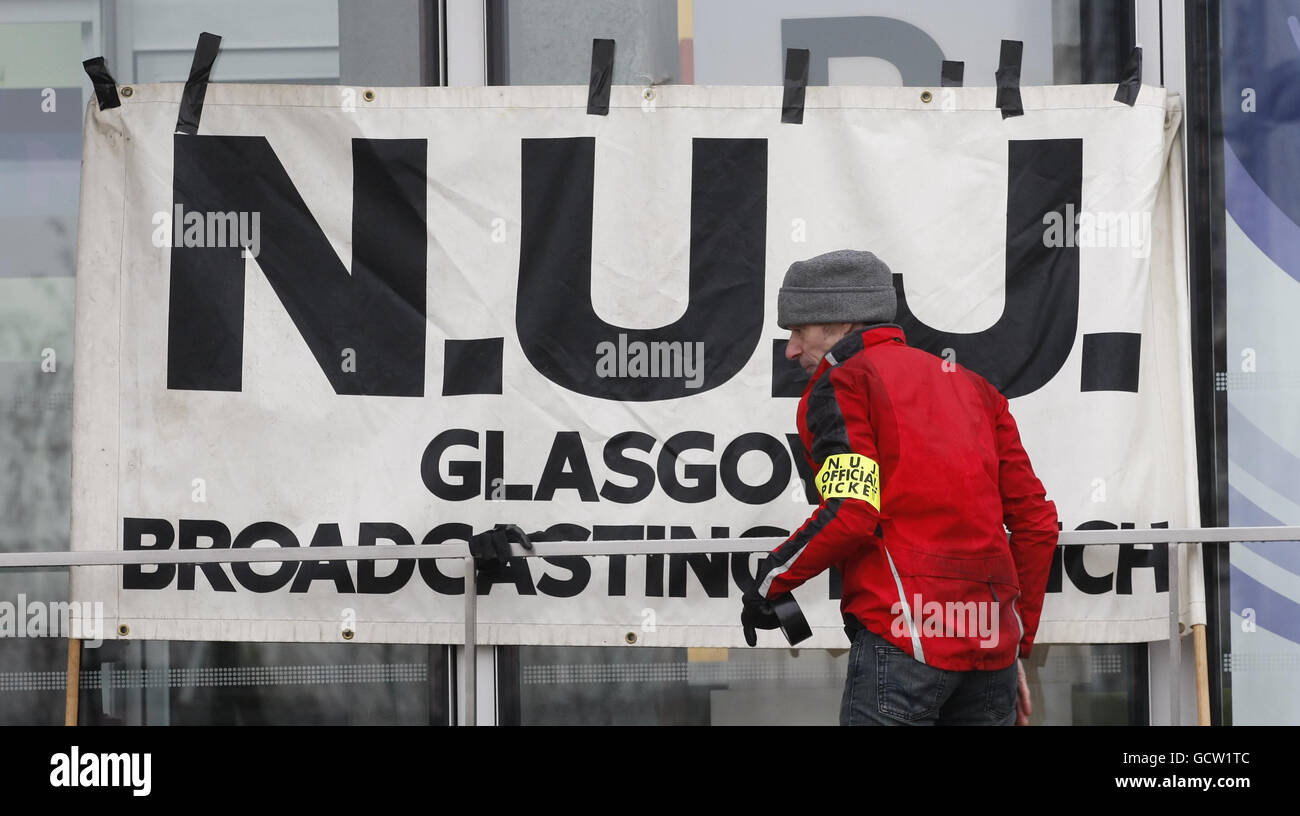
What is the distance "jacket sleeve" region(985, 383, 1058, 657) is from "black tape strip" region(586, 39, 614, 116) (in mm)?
1666

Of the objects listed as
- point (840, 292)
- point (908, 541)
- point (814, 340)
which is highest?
→ point (840, 292)

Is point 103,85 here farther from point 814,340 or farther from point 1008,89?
point 1008,89

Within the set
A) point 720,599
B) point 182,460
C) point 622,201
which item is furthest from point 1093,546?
point 182,460

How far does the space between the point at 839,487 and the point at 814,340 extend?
425mm

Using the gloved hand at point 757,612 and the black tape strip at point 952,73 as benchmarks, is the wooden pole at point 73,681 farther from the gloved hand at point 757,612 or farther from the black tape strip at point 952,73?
the black tape strip at point 952,73

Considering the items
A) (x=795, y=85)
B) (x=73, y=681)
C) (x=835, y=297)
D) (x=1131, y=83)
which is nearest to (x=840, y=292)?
(x=835, y=297)

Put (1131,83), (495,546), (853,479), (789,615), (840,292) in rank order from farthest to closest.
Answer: (1131,83)
(495,546)
(840,292)
(789,615)
(853,479)

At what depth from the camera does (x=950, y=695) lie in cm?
264

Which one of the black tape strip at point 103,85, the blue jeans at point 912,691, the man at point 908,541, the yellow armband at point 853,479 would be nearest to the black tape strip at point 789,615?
the man at point 908,541

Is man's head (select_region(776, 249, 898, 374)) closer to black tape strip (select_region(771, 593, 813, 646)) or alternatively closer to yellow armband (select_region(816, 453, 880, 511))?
yellow armband (select_region(816, 453, 880, 511))

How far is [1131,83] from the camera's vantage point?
376 cm

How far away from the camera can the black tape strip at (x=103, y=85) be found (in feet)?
12.5

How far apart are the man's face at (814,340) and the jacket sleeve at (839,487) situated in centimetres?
18

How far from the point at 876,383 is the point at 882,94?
1.54 metres
